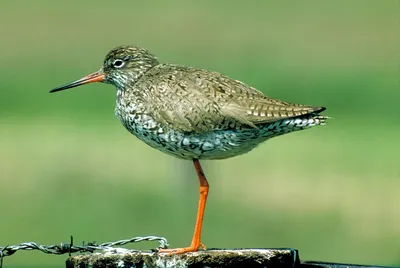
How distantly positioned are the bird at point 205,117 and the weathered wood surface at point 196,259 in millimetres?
1295

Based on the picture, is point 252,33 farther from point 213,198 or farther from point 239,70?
point 213,198

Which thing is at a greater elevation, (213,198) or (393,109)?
(393,109)

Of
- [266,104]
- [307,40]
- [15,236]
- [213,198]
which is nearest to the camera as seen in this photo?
[266,104]

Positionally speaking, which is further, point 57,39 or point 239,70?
point 57,39

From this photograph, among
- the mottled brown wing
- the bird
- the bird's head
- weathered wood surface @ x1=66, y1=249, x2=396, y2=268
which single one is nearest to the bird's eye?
the bird's head

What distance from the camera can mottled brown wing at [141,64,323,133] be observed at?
8.73m

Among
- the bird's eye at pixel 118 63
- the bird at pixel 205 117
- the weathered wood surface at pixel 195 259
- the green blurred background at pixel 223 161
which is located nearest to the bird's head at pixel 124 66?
the bird's eye at pixel 118 63

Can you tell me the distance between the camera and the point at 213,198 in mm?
16562

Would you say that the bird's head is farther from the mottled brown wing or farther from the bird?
the mottled brown wing

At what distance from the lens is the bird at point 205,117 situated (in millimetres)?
8734

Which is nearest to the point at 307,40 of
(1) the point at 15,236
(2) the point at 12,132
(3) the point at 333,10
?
(3) the point at 333,10

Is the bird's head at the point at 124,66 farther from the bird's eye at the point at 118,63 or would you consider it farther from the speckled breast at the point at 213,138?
the speckled breast at the point at 213,138

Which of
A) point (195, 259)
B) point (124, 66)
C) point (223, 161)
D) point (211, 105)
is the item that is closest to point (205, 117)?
point (211, 105)

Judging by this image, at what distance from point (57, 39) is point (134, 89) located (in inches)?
862
